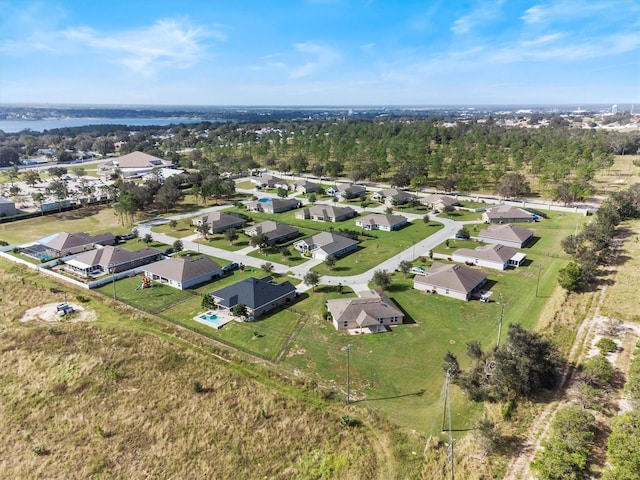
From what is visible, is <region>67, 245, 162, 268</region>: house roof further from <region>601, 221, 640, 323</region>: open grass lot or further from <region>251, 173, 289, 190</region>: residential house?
<region>601, 221, 640, 323</region>: open grass lot

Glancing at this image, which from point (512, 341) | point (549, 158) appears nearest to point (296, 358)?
point (512, 341)

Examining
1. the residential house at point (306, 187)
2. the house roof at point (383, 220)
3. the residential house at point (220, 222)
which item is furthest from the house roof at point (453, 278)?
the residential house at point (306, 187)

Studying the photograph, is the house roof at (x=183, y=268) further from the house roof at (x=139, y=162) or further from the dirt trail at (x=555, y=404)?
the house roof at (x=139, y=162)

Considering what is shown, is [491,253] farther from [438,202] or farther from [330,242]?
[438,202]

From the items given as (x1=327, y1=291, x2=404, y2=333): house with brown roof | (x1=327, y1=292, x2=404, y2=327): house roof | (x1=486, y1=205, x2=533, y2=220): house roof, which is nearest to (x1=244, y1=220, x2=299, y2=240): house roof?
(x1=327, y1=292, x2=404, y2=327): house roof

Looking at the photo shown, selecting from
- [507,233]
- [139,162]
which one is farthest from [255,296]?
[139,162]

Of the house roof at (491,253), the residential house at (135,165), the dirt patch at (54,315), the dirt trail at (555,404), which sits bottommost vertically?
the dirt patch at (54,315)
